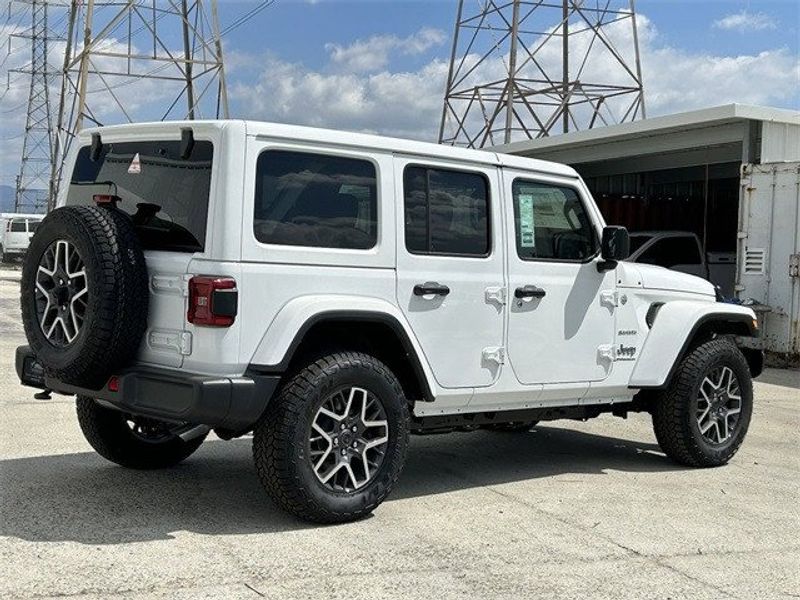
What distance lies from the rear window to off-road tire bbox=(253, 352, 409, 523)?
888 mm

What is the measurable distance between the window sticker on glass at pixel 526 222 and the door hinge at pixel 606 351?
873 millimetres

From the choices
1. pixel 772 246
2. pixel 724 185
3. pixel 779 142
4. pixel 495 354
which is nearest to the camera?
pixel 495 354

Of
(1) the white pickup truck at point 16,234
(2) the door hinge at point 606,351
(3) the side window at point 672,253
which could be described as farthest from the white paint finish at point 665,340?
(1) the white pickup truck at point 16,234

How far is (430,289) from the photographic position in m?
5.84

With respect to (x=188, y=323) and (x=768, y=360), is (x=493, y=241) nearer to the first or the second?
(x=188, y=323)

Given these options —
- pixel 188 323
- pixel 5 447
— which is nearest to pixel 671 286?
pixel 188 323

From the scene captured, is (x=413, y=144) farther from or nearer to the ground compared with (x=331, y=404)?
farther from the ground

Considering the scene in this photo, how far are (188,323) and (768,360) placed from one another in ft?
38.7

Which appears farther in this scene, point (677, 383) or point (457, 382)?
point (677, 383)

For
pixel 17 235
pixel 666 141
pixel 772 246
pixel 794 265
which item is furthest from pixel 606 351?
pixel 17 235

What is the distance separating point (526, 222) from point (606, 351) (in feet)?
3.46

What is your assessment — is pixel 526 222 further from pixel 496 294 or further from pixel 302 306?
pixel 302 306

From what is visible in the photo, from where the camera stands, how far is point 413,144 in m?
6.00

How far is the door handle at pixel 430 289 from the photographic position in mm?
5805
